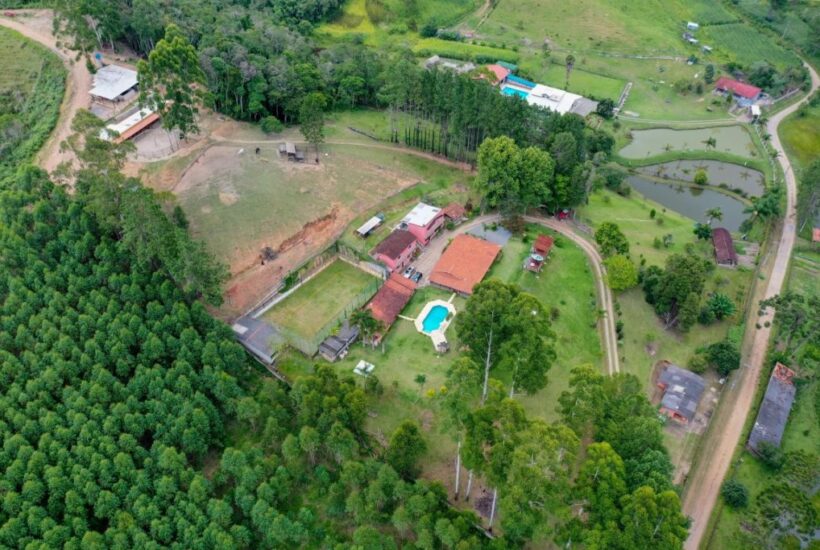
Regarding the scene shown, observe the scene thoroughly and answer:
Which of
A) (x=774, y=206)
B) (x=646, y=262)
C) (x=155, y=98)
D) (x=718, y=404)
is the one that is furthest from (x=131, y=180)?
(x=774, y=206)

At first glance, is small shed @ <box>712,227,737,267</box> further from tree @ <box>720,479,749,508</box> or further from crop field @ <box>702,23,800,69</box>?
crop field @ <box>702,23,800,69</box>

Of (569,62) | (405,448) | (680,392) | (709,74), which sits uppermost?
(709,74)

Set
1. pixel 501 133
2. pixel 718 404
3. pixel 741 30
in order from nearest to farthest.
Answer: pixel 718 404 → pixel 501 133 → pixel 741 30

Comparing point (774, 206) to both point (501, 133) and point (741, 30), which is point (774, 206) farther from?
point (741, 30)

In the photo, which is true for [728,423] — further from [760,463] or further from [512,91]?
[512,91]

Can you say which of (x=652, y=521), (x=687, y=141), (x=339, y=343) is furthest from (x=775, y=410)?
(x=687, y=141)

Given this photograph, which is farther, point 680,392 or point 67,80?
point 67,80
